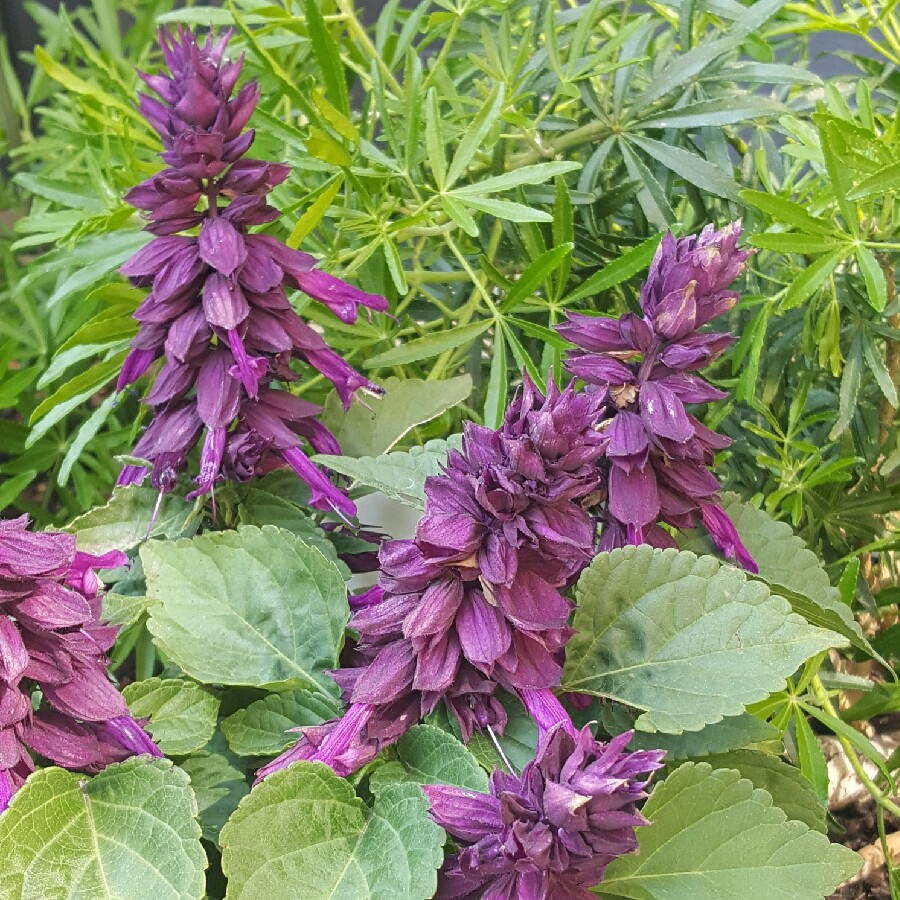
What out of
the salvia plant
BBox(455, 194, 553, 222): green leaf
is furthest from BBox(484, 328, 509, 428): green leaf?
BBox(455, 194, 553, 222): green leaf

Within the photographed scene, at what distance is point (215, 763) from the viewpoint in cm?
48

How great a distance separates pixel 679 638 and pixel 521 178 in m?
0.36

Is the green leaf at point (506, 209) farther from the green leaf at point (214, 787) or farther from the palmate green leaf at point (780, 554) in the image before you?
the green leaf at point (214, 787)

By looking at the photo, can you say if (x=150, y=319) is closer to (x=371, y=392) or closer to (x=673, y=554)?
(x=371, y=392)

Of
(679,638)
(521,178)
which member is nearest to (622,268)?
(521,178)

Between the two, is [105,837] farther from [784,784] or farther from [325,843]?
[784,784]

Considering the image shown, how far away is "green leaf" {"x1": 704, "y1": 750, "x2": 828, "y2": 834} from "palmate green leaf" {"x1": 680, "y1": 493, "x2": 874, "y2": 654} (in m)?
0.09

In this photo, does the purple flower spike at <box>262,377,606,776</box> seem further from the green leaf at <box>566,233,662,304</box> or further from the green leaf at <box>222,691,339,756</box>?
the green leaf at <box>566,233,662,304</box>

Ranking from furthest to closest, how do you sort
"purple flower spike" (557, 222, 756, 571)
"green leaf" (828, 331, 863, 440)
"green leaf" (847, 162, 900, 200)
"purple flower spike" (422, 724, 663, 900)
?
"green leaf" (828, 331, 863, 440) → "green leaf" (847, 162, 900, 200) → "purple flower spike" (557, 222, 756, 571) → "purple flower spike" (422, 724, 663, 900)

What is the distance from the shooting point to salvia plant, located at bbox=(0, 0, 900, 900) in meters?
0.36

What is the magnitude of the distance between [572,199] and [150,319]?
1.21 ft

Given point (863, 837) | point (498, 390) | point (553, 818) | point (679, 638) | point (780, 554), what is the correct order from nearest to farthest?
point (553, 818) < point (679, 638) < point (780, 554) < point (498, 390) < point (863, 837)

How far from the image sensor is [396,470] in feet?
1.61

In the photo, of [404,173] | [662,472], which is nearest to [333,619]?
[662,472]
